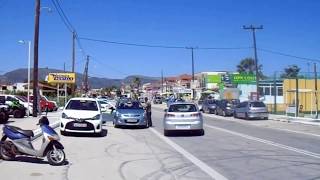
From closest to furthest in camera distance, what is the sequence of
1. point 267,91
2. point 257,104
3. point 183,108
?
point 183,108 < point 257,104 < point 267,91

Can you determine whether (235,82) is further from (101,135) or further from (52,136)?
(52,136)

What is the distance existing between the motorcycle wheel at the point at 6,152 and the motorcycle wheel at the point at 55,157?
1.04 meters

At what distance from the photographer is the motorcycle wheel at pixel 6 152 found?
13069 millimetres

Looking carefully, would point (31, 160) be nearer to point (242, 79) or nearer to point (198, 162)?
point (198, 162)

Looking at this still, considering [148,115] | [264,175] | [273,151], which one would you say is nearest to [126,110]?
[148,115]

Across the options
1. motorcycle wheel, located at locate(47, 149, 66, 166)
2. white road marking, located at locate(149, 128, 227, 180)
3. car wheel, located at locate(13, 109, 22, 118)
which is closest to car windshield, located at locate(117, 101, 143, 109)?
white road marking, located at locate(149, 128, 227, 180)

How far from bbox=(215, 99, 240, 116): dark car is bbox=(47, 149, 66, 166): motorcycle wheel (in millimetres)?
36597

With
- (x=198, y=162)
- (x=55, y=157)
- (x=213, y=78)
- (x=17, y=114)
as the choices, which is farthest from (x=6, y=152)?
(x=213, y=78)

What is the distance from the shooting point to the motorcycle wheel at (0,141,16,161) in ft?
42.9

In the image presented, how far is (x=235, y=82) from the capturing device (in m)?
78.1

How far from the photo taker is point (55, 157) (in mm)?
12844

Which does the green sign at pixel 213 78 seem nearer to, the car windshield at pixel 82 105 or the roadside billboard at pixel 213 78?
the roadside billboard at pixel 213 78

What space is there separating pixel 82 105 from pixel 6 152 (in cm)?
990

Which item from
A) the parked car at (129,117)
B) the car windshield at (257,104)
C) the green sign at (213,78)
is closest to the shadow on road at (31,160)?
the parked car at (129,117)
